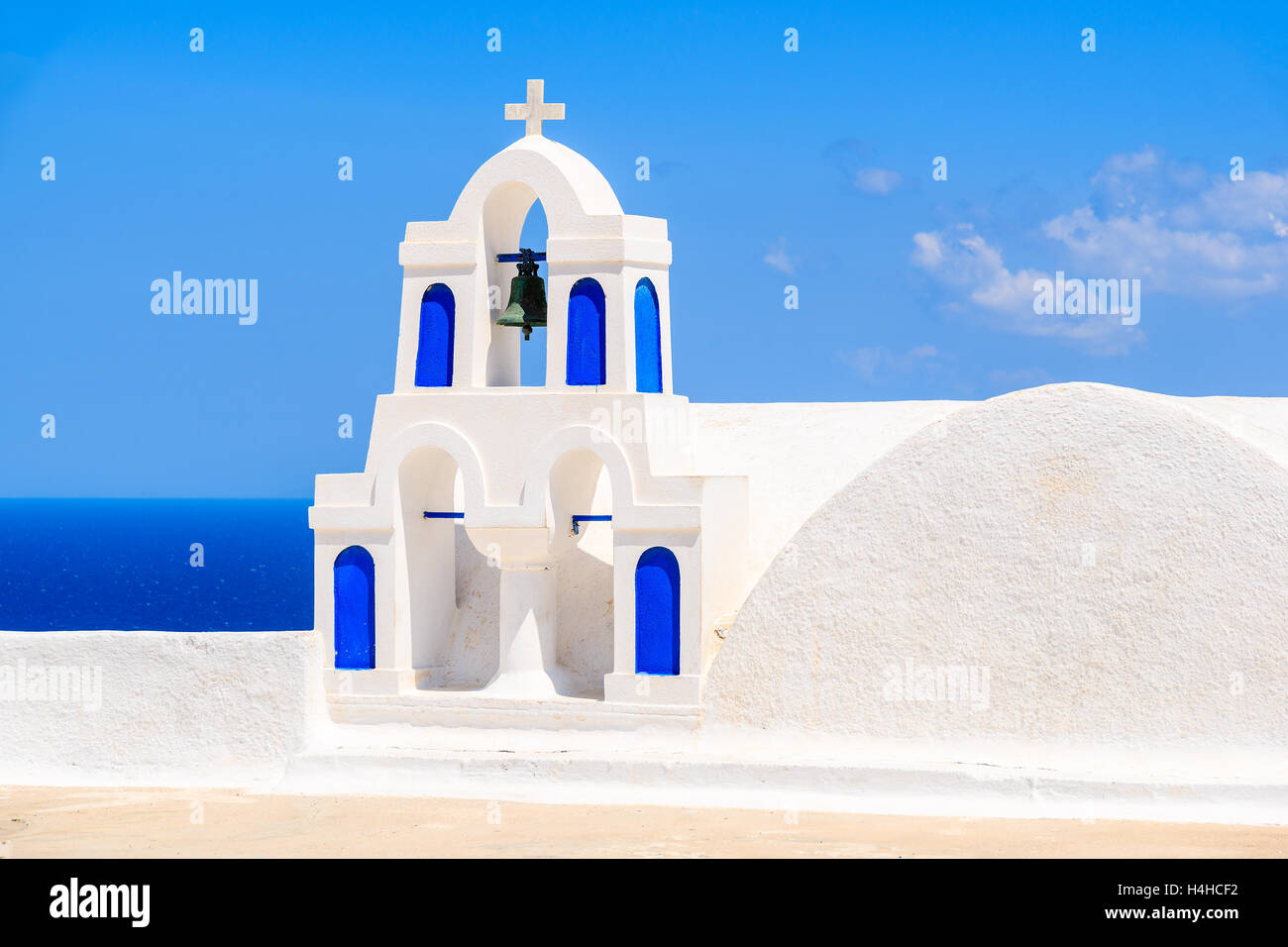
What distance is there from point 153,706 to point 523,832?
4880mm

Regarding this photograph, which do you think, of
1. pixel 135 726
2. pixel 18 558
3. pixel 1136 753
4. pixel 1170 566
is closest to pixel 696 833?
pixel 1136 753

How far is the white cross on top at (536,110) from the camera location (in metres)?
20.4

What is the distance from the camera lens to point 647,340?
65.6 feet

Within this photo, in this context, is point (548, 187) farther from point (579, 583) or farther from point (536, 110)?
point (579, 583)

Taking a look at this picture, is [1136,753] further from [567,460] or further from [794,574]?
[567,460]

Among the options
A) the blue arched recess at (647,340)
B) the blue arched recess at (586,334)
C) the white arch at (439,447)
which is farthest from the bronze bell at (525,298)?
the white arch at (439,447)

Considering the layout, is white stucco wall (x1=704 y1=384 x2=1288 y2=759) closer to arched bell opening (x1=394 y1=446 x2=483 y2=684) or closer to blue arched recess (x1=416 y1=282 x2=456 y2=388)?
arched bell opening (x1=394 y1=446 x2=483 y2=684)

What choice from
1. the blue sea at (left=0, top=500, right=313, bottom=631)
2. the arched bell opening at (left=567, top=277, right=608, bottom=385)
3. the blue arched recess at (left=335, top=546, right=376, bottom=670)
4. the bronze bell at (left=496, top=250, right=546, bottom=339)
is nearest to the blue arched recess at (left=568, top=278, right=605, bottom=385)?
the arched bell opening at (left=567, top=277, right=608, bottom=385)

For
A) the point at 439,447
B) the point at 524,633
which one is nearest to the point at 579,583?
the point at 524,633

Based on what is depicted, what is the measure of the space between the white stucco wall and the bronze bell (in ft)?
12.7

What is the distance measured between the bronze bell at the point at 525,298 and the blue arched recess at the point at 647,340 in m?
1.23

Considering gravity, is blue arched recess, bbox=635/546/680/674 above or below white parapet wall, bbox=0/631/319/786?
above

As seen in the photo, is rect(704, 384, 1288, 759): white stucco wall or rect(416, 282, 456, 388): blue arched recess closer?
rect(704, 384, 1288, 759): white stucco wall

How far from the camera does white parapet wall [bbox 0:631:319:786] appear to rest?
63.1ft
